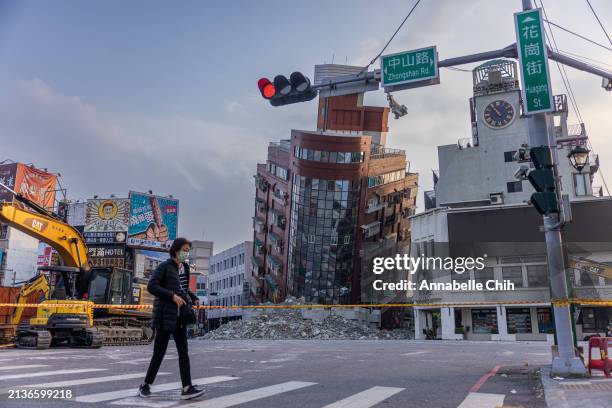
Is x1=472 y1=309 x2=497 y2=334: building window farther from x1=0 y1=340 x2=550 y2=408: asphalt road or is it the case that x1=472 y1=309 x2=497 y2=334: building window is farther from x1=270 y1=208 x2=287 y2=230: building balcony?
x1=0 y1=340 x2=550 y2=408: asphalt road

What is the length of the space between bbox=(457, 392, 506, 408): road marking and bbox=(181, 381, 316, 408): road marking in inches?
90.2

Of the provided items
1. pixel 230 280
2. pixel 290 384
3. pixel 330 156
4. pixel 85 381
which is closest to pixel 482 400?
pixel 290 384

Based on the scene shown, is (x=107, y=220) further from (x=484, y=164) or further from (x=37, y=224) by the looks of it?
(x=37, y=224)

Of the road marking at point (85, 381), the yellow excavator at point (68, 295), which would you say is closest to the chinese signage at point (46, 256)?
the yellow excavator at point (68, 295)

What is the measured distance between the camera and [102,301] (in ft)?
71.1

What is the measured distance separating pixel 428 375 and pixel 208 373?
3.91 meters

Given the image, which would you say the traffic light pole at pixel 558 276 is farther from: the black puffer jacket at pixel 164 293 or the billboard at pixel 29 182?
the billboard at pixel 29 182

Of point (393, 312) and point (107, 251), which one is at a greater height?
point (107, 251)

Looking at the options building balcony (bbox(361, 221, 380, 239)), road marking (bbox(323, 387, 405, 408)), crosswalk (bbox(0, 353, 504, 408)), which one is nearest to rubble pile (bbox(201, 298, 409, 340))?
building balcony (bbox(361, 221, 380, 239))

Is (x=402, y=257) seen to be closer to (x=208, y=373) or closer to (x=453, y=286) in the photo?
(x=453, y=286)

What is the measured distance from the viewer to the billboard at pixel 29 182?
6825 cm

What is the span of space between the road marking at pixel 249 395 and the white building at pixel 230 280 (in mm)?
82483

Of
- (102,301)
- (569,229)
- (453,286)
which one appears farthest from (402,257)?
(102,301)

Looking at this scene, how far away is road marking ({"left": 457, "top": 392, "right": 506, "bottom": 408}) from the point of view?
20.3 feet
